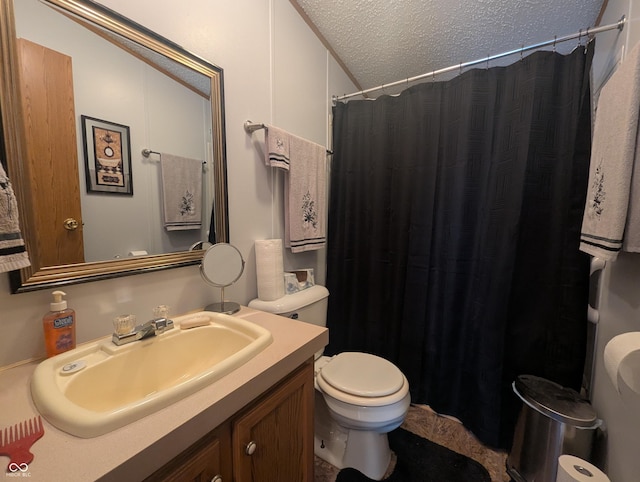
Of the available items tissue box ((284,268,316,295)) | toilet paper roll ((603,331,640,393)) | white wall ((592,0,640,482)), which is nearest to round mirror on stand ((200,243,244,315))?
tissue box ((284,268,316,295))

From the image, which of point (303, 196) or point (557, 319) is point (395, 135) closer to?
point (303, 196)

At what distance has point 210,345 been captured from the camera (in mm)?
959

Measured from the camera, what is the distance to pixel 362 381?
4.05 feet

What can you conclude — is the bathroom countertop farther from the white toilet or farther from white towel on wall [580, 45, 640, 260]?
white towel on wall [580, 45, 640, 260]

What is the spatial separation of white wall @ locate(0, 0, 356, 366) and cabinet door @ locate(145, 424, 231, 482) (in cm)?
53

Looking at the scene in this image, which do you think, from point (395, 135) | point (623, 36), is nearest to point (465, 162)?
point (395, 135)

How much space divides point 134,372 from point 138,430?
0.36 meters

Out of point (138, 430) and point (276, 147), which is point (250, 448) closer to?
point (138, 430)

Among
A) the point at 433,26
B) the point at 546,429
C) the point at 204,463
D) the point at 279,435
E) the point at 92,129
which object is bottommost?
the point at 546,429

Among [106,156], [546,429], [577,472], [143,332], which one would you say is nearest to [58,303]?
[143,332]

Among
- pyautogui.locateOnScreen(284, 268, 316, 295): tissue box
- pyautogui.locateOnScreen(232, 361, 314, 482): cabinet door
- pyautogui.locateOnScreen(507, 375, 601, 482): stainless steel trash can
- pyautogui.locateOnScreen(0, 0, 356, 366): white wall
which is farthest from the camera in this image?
pyautogui.locateOnScreen(284, 268, 316, 295): tissue box

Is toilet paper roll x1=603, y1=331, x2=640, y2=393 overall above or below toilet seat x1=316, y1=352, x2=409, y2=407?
above

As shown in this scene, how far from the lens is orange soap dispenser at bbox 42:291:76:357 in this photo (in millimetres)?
717

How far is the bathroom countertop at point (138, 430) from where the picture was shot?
0.43 metres
